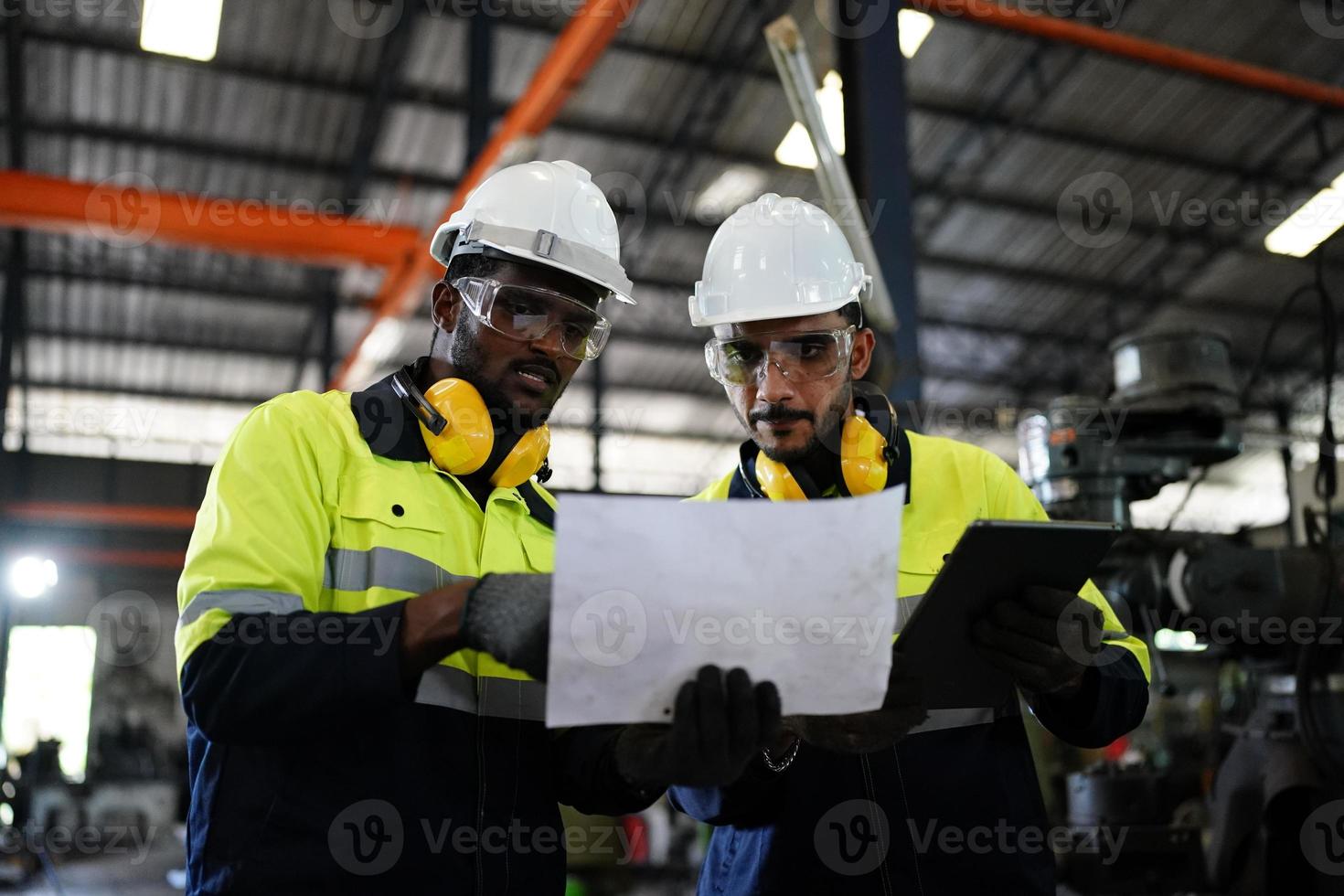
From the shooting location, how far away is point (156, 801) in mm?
14250

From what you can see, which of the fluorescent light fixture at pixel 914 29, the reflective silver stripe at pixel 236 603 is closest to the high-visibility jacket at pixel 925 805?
the reflective silver stripe at pixel 236 603

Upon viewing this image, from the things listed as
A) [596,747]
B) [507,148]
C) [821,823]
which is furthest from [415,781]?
[507,148]

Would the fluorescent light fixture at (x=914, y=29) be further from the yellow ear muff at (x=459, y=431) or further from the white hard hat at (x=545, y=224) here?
the yellow ear muff at (x=459, y=431)

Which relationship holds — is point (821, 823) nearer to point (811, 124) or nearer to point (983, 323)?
point (811, 124)

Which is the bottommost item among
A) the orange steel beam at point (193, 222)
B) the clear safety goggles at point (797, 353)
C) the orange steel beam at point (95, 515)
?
the clear safety goggles at point (797, 353)

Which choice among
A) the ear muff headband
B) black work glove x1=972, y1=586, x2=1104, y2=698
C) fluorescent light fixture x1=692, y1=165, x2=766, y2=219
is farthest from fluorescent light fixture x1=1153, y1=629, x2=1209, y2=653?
fluorescent light fixture x1=692, y1=165, x2=766, y2=219

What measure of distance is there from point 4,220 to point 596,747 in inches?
340

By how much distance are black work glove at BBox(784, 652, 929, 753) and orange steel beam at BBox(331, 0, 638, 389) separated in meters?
5.47

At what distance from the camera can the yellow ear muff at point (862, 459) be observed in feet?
7.83

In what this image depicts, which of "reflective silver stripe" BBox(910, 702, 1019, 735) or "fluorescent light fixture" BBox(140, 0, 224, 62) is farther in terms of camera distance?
"fluorescent light fixture" BBox(140, 0, 224, 62)

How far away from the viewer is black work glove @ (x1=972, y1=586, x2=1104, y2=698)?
73.3 inches

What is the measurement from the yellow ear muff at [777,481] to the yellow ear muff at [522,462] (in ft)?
1.79

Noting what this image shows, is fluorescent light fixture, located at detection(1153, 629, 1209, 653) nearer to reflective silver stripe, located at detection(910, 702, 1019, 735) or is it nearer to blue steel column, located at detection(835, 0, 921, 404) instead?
blue steel column, located at detection(835, 0, 921, 404)

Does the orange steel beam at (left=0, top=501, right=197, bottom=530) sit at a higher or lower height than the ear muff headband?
higher
